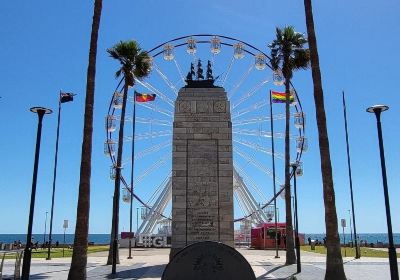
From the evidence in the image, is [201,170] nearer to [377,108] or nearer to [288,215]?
[288,215]

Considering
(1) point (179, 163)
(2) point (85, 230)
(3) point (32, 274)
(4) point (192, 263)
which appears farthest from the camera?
(1) point (179, 163)

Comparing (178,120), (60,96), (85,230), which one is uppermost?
(60,96)

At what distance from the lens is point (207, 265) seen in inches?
408

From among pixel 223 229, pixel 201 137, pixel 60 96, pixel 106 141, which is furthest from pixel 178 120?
pixel 60 96

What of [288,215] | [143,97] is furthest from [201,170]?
[143,97]

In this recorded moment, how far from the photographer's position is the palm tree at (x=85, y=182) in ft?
56.3

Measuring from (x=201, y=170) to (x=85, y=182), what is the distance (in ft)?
30.5

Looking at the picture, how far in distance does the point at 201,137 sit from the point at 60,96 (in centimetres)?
2128

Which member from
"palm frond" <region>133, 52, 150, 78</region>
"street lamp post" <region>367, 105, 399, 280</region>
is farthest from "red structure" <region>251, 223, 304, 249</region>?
"street lamp post" <region>367, 105, 399, 280</region>

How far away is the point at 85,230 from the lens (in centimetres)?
1750

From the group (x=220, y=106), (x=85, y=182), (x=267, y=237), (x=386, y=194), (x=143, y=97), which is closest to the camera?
(x=85, y=182)

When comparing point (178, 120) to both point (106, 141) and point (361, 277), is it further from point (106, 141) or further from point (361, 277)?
point (106, 141)

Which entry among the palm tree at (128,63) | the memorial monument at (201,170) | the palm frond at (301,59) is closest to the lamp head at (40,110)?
the memorial monument at (201,170)

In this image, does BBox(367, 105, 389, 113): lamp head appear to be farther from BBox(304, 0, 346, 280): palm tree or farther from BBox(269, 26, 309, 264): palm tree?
BBox(269, 26, 309, 264): palm tree
